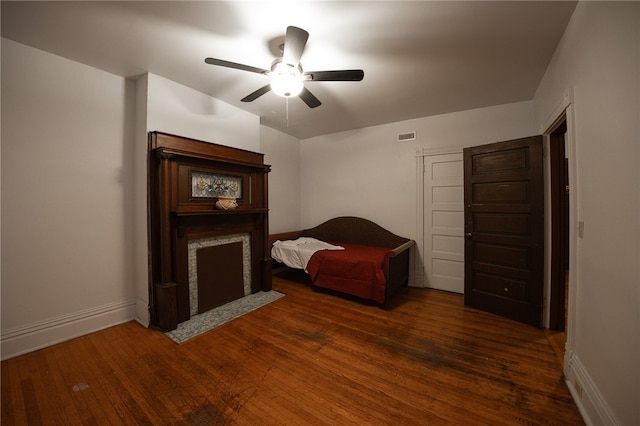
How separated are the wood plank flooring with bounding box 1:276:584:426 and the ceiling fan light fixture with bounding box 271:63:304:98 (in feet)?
7.28

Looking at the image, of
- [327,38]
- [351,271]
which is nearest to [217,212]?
[351,271]

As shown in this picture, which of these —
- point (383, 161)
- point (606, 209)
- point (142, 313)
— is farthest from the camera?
point (383, 161)

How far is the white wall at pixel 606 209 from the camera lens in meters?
1.03

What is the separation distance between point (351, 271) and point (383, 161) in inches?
78.3

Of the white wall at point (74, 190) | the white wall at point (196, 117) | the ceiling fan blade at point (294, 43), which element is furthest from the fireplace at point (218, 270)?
the ceiling fan blade at point (294, 43)

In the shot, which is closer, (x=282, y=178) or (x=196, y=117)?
(x=196, y=117)

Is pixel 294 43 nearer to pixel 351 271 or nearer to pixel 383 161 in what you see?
pixel 351 271

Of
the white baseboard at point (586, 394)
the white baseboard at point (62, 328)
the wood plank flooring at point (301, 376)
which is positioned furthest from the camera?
the white baseboard at point (62, 328)

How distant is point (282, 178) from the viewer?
4.47m

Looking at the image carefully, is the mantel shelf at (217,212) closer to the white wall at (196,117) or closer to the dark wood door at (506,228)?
the white wall at (196,117)

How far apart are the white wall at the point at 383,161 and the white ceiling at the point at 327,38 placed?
43cm

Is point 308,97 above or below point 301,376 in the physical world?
above

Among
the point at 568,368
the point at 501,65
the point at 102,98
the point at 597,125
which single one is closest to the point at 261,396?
the point at 568,368

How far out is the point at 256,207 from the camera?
10.8ft
